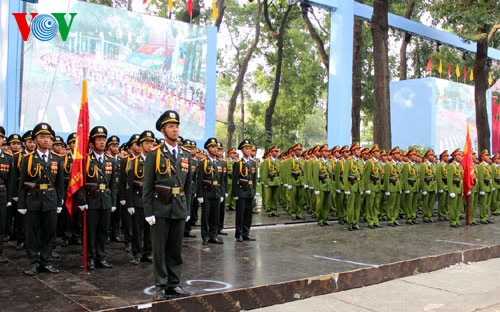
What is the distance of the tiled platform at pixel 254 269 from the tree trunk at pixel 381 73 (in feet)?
18.5

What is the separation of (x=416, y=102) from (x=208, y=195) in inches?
709

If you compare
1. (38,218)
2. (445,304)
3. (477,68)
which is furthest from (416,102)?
(38,218)

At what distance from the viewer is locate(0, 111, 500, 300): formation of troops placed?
210 inches

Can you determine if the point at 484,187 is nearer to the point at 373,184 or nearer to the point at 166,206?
the point at 373,184

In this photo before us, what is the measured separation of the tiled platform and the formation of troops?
0.98 feet

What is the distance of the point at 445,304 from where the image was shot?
5.86 meters

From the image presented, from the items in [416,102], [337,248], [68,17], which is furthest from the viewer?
[416,102]

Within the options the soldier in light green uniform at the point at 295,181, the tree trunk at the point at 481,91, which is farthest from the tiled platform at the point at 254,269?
the tree trunk at the point at 481,91

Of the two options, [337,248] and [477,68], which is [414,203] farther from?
[477,68]

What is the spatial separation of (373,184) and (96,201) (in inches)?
264

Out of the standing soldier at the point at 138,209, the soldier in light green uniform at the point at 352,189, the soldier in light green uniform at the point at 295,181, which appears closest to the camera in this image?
the standing soldier at the point at 138,209

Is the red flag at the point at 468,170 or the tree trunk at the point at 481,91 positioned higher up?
the tree trunk at the point at 481,91

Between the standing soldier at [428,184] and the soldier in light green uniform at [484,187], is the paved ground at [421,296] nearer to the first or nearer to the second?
the standing soldier at [428,184]

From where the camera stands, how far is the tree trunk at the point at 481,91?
739 inches
